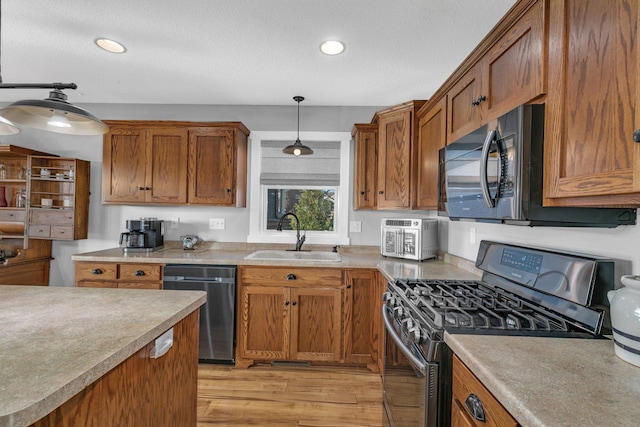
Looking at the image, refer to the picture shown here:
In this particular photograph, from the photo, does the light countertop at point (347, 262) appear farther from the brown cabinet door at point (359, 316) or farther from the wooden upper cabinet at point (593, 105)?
the wooden upper cabinet at point (593, 105)

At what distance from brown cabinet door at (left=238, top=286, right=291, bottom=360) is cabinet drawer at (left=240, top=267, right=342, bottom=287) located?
63mm

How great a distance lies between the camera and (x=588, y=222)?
1.13 metres

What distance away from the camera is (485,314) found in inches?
49.2

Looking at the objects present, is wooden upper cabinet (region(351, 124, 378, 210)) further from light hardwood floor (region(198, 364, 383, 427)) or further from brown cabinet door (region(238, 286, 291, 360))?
light hardwood floor (region(198, 364, 383, 427))

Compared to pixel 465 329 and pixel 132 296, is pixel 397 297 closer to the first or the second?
pixel 465 329

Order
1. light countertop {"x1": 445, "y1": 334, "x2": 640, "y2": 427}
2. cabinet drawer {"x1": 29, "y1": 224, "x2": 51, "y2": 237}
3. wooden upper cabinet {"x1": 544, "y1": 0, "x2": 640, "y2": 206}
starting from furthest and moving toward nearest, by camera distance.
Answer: cabinet drawer {"x1": 29, "y1": 224, "x2": 51, "y2": 237}, wooden upper cabinet {"x1": 544, "y1": 0, "x2": 640, "y2": 206}, light countertop {"x1": 445, "y1": 334, "x2": 640, "y2": 427}

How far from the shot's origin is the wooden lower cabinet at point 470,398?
2.56 feet

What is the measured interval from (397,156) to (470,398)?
204 cm

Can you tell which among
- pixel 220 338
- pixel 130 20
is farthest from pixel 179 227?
pixel 130 20

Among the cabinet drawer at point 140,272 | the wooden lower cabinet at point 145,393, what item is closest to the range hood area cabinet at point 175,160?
the cabinet drawer at point 140,272

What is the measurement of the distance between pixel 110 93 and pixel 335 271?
9.07 ft

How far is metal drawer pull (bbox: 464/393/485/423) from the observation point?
0.87m

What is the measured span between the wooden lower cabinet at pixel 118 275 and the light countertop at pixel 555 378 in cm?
239

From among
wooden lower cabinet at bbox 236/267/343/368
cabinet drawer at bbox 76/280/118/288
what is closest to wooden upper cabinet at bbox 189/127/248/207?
wooden lower cabinet at bbox 236/267/343/368
